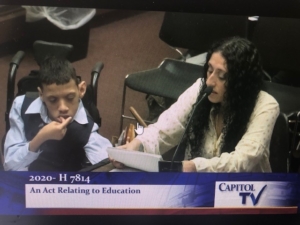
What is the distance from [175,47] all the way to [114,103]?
0.60 feet

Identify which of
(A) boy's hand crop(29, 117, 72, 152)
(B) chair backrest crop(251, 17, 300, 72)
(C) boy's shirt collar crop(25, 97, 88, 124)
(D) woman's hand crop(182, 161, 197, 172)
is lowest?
(D) woman's hand crop(182, 161, 197, 172)

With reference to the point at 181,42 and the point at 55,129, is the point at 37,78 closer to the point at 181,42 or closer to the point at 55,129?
the point at 55,129

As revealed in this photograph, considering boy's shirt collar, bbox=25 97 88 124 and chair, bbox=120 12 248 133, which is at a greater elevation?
chair, bbox=120 12 248 133

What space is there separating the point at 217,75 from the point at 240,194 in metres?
0.26

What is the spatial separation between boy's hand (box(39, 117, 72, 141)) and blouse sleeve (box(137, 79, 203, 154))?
6.3 inches

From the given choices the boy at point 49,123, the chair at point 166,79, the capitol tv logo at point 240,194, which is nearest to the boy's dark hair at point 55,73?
the boy at point 49,123

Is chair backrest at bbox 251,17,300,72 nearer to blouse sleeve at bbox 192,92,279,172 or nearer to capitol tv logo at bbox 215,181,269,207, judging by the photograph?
blouse sleeve at bbox 192,92,279,172

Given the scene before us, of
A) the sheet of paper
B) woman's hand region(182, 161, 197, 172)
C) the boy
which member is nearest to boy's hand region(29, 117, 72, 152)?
the boy

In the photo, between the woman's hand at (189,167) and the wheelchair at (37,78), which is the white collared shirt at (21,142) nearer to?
the wheelchair at (37,78)

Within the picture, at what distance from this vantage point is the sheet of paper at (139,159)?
0.97 m

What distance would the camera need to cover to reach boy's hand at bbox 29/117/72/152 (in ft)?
3.17

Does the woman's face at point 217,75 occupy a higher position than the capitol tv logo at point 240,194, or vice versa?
the woman's face at point 217,75

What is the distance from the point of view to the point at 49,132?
967 millimetres

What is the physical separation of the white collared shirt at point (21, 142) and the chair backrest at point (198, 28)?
0.25m
